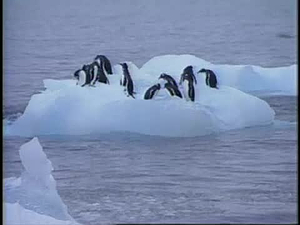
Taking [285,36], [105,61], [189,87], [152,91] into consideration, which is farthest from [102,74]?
[285,36]

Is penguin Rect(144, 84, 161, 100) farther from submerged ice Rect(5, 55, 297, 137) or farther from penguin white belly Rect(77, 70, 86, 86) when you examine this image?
penguin white belly Rect(77, 70, 86, 86)

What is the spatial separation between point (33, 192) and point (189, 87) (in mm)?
548

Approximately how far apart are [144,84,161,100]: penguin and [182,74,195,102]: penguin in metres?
0.08

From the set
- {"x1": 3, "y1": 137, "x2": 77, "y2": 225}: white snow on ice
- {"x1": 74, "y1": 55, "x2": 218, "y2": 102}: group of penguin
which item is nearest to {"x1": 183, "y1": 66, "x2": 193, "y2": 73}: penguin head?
{"x1": 74, "y1": 55, "x2": 218, "y2": 102}: group of penguin

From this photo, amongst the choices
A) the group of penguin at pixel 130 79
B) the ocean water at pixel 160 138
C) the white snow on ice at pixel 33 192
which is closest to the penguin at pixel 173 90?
the group of penguin at pixel 130 79

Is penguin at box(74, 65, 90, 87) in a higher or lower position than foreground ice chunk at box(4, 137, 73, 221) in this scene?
higher

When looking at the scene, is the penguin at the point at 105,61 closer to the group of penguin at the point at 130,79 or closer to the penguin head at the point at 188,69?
the group of penguin at the point at 130,79

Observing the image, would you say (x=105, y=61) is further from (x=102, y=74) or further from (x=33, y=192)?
(x=33, y=192)

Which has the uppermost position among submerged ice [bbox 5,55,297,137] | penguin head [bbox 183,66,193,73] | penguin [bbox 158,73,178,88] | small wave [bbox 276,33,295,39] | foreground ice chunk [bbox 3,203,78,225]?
small wave [bbox 276,33,295,39]

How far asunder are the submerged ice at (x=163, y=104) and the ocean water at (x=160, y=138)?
1.0 inches

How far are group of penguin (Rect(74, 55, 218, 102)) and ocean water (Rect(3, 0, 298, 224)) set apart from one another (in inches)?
1.0

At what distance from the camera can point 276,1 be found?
67.2 inches

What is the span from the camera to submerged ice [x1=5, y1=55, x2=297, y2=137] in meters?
1.71

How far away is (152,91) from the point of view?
67.6 inches
